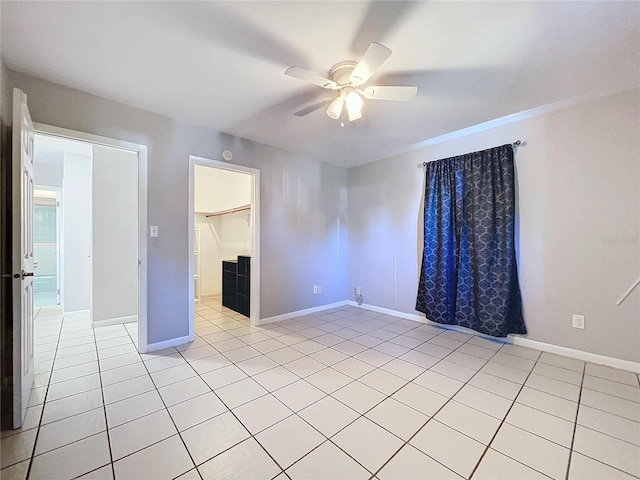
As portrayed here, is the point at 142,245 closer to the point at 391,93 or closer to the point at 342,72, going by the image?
the point at 342,72

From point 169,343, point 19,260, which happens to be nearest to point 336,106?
point 19,260

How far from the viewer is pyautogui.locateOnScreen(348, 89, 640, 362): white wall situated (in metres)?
2.31

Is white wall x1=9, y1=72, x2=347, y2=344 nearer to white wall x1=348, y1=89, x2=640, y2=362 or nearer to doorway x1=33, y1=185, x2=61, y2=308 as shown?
white wall x1=348, y1=89, x2=640, y2=362

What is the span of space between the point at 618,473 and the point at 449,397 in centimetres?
80

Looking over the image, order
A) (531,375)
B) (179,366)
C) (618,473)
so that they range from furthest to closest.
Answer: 1. (179,366)
2. (531,375)
3. (618,473)

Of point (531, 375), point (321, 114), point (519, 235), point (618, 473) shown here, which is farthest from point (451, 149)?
point (618, 473)

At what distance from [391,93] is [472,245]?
2041 millimetres

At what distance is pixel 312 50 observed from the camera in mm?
1847

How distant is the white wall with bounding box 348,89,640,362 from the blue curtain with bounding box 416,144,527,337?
133mm

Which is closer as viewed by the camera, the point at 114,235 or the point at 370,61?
the point at 370,61

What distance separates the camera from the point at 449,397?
1.91 meters

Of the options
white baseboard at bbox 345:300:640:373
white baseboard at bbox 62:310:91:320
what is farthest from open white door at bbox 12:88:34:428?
white baseboard at bbox 345:300:640:373

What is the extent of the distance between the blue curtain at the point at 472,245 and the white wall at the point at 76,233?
505 cm

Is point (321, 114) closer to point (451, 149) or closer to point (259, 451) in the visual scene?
point (451, 149)
